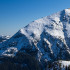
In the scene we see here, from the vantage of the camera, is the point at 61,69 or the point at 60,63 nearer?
the point at 61,69

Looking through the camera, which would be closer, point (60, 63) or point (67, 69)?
point (67, 69)
